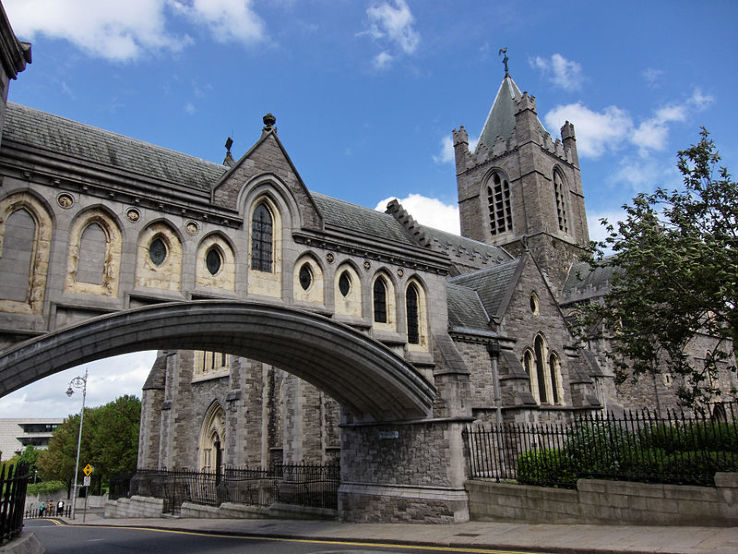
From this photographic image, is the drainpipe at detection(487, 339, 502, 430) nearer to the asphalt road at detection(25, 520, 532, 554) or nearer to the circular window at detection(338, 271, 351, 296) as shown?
the circular window at detection(338, 271, 351, 296)

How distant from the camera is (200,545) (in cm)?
1429

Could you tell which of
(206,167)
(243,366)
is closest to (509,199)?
(243,366)

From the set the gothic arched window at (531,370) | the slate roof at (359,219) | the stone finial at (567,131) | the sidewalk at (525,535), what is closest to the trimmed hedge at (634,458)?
the sidewalk at (525,535)

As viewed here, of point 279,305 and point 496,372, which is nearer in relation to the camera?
point 279,305

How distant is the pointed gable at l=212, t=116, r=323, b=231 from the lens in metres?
13.0

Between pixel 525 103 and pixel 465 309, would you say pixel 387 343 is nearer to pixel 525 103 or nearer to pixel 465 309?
pixel 465 309

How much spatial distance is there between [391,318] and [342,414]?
4.19 meters

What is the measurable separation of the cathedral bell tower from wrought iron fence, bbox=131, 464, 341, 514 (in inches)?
1221

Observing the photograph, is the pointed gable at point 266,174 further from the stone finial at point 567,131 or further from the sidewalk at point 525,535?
the stone finial at point 567,131

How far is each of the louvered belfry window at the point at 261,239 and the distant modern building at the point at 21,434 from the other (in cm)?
10073

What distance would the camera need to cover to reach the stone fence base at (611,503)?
10273 mm

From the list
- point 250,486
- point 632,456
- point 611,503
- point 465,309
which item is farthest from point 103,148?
point 250,486

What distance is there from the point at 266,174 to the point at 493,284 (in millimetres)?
11154

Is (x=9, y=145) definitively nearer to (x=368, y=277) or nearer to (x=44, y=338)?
(x=44, y=338)
